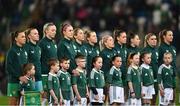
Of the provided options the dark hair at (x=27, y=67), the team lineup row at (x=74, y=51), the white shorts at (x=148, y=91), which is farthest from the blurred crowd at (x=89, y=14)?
the dark hair at (x=27, y=67)

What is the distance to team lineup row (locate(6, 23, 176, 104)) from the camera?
954 cm

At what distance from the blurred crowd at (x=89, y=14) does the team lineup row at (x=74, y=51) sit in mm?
6991

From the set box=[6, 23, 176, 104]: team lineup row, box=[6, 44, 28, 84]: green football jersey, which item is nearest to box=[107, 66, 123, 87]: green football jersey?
box=[6, 23, 176, 104]: team lineup row

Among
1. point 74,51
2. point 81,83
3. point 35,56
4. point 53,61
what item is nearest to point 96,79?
point 81,83

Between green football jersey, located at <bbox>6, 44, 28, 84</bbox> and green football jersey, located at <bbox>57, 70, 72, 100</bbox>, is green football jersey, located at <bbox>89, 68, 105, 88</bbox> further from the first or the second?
green football jersey, located at <bbox>6, 44, 28, 84</bbox>

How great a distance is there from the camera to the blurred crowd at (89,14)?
18031mm

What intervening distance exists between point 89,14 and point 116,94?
28.8ft

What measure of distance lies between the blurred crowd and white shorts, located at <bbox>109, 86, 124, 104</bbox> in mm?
7454

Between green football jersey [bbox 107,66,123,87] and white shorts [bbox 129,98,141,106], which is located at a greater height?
green football jersey [bbox 107,66,123,87]

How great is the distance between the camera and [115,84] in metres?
10.2

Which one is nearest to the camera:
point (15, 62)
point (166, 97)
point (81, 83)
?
point (15, 62)

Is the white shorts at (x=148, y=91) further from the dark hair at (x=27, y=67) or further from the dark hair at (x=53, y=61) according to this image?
the dark hair at (x=27, y=67)

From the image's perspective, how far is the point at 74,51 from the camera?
10133 millimetres

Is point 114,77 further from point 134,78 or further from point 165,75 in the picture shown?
point 165,75
